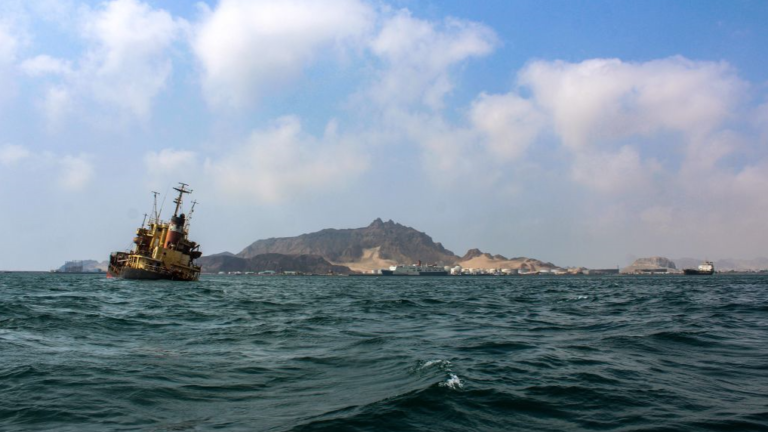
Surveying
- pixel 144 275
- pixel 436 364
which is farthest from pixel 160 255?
pixel 436 364

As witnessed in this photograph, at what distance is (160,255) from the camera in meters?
81.2

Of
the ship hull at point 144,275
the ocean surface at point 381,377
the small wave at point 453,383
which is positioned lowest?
the ocean surface at point 381,377

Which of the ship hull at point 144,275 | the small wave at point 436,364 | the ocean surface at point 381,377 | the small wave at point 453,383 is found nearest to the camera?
the ocean surface at point 381,377

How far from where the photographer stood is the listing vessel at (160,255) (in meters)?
78.6

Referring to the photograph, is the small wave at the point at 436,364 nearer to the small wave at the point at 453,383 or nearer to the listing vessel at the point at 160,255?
the small wave at the point at 453,383

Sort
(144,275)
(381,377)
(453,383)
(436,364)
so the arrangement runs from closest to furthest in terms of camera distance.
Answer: (453,383)
(381,377)
(436,364)
(144,275)

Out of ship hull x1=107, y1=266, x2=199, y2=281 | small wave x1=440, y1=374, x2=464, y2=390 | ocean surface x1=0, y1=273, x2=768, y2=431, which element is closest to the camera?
ocean surface x1=0, y1=273, x2=768, y2=431

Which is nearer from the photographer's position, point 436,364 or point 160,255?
point 436,364

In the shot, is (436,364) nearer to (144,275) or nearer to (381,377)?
(381,377)

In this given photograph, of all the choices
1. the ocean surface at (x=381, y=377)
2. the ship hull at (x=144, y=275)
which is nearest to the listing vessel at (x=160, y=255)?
the ship hull at (x=144, y=275)

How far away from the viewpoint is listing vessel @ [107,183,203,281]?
258ft

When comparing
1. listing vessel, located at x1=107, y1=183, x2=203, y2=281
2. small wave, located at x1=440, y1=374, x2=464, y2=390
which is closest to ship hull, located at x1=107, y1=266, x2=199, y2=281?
listing vessel, located at x1=107, y1=183, x2=203, y2=281

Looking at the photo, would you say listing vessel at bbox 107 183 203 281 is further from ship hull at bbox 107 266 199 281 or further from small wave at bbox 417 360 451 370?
small wave at bbox 417 360 451 370

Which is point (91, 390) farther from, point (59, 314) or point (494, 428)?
point (59, 314)
